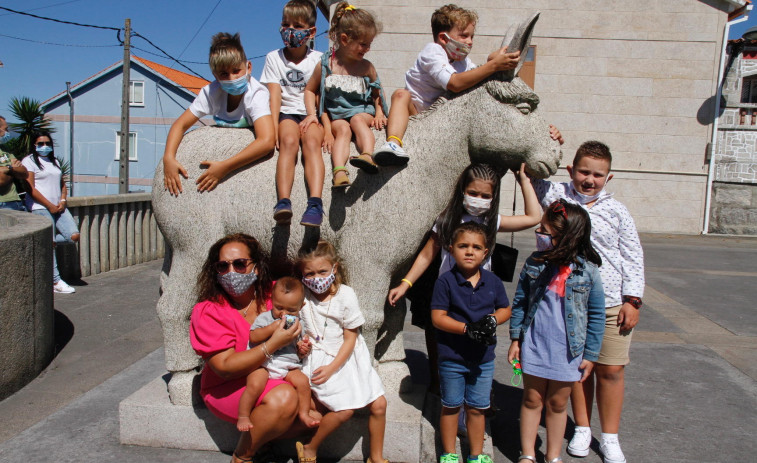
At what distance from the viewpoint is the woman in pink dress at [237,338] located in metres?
2.62

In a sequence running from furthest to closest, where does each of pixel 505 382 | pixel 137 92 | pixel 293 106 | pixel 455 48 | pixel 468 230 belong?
pixel 137 92 → pixel 505 382 → pixel 293 106 → pixel 455 48 → pixel 468 230

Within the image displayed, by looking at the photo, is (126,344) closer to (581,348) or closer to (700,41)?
(581,348)

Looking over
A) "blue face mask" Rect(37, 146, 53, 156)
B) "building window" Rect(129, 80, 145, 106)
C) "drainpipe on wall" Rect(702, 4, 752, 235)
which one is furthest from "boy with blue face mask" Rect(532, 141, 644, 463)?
"building window" Rect(129, 80, 145, 106)

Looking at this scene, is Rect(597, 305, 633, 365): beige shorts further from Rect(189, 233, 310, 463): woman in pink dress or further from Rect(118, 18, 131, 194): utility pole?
Rect(118, 18, 131, 194): utility pole

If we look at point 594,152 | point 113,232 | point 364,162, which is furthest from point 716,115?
point 364,162

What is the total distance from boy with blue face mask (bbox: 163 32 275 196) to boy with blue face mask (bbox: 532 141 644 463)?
1.74 meters

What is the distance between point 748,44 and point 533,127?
16069 mm

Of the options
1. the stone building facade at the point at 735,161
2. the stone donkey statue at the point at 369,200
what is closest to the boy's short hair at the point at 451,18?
the stone donkey statue at the point at 369,200

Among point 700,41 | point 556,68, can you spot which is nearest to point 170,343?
point 556,68

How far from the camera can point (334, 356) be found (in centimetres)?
279

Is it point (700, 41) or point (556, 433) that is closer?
point (556, 433)

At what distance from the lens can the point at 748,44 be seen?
603 inches

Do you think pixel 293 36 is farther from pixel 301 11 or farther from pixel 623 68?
pixel 623 68

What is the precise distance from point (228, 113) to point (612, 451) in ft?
9.45
